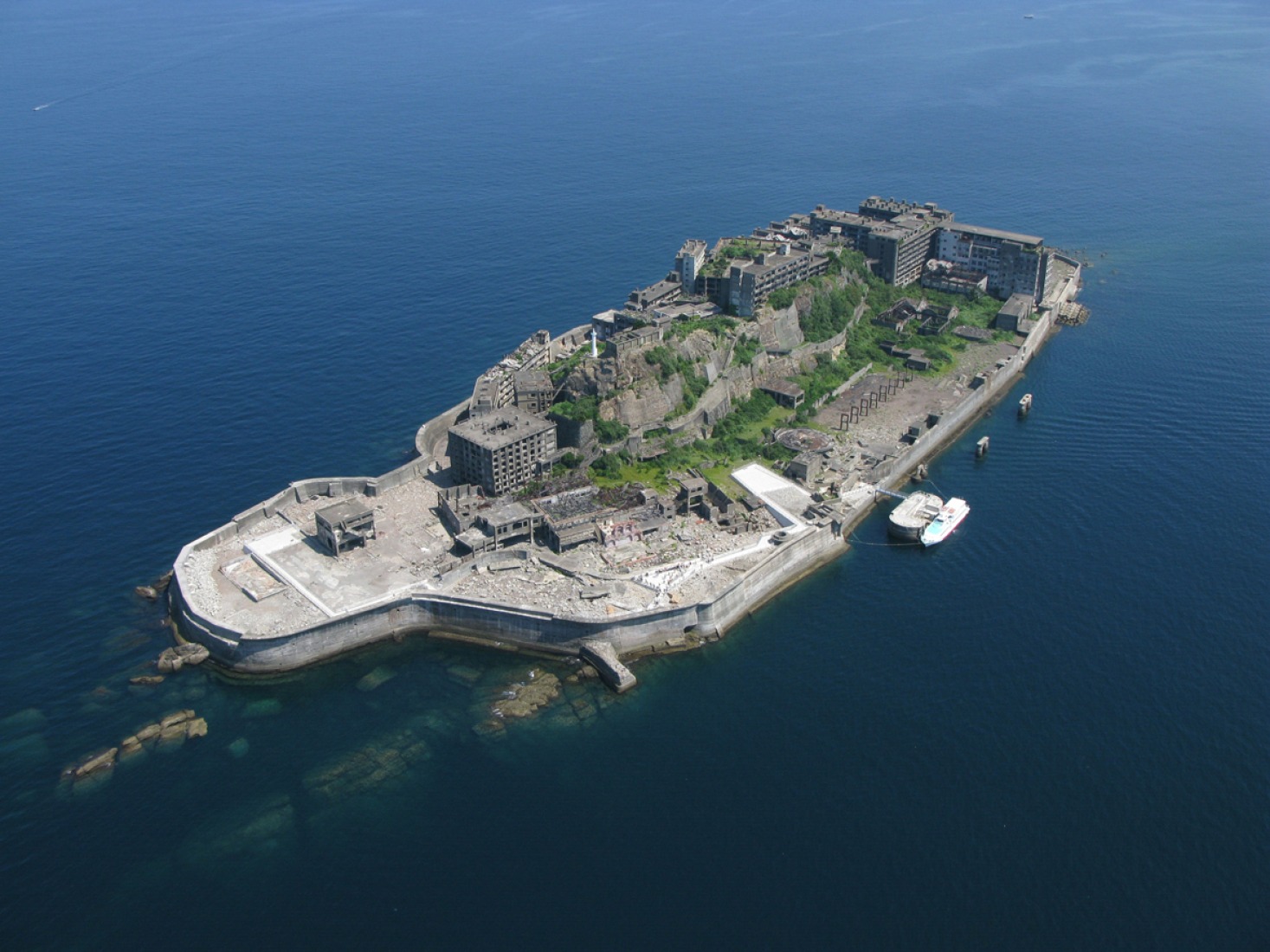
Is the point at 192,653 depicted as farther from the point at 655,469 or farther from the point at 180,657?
the point at 655,469

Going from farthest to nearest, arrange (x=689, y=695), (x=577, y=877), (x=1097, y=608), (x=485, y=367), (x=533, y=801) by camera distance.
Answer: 1. (x=485, y=367)
2. (x=1097, y=608)
3. (x=689, y=695)
4. (x=533, y=801)
5. (x=577, y=877)

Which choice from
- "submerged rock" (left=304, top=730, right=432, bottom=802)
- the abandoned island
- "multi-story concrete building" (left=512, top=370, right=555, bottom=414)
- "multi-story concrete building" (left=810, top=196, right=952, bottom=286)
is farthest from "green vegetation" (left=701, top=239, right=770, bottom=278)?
"submerged rock" (left=304, top=730, right=432, bottom=802)

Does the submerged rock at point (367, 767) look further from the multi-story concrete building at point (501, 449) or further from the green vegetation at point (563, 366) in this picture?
the green vegetation at point (563, 366)

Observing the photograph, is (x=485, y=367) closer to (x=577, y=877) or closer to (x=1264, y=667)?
(x=577, y=877)

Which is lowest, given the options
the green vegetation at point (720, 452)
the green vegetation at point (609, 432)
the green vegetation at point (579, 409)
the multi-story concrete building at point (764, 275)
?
the green vegetation at point (720, 452)

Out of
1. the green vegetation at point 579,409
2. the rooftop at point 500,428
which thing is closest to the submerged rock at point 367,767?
the rooftop at point 500,428

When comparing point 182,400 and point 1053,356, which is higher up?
point 182,400

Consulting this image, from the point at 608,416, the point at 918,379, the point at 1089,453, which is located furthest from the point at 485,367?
the point at 1089,453

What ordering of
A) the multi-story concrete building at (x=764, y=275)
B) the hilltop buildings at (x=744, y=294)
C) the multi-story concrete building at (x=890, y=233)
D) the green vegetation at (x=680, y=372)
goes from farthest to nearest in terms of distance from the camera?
the multi-story concrete building at (x=890, y=233), the multi-story concrete building at (x=764, y=275), the green vegetation at (x=680, y=372), the hilltop buildings at (x=744, y=294)
